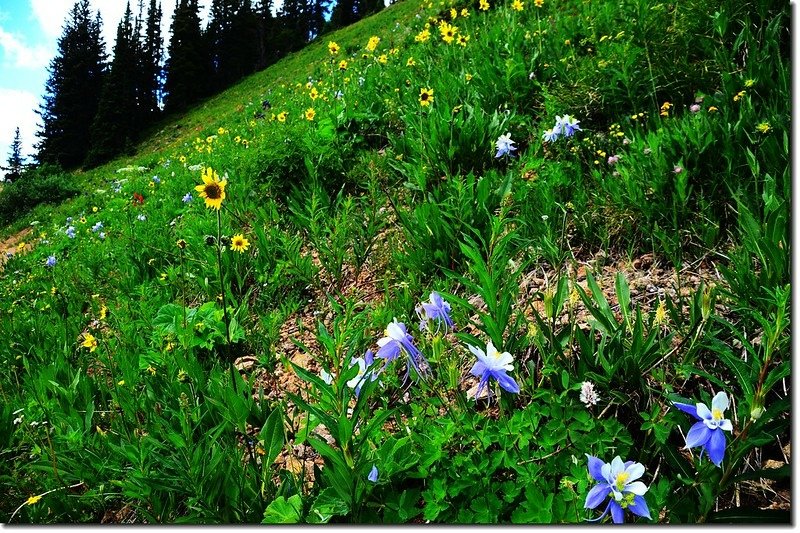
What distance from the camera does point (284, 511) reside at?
1250 mm

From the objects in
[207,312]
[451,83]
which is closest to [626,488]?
[207,312]

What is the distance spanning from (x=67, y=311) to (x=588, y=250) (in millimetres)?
3561

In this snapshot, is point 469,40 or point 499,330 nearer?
point 499,330

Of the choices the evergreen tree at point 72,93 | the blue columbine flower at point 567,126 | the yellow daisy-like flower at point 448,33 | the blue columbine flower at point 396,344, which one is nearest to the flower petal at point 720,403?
the blue columbine flower at point 396,344

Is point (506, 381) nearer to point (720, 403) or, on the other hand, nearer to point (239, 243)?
point (720, 403)

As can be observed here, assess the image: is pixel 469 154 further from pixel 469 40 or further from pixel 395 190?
pixel 469 40

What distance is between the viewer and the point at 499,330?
5.09 ft

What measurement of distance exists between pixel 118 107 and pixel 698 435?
44.4m

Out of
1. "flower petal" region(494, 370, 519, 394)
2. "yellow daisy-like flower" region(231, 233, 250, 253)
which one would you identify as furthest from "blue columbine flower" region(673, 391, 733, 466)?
"yellow daisy-like flower" region(231, 233, 250, 253)

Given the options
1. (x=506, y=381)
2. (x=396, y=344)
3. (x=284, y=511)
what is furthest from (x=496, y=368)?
(x=284, y=511)

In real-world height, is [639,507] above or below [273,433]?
below

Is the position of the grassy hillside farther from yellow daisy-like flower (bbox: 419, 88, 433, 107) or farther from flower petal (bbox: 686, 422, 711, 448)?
yellow daisy-like flower (bbox: 419, 88, 433, 107)

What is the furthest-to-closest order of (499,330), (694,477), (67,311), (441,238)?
(67,311), (441,238), (499,330), (694,477)

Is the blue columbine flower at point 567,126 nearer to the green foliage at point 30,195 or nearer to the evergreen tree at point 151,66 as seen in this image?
the green foliage at point 30,195
